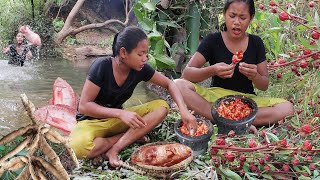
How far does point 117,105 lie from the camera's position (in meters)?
2.38

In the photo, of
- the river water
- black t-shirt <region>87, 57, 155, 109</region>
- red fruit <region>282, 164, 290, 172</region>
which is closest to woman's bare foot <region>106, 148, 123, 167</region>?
black t-shirt <region>87, 57, 155, 109</region>

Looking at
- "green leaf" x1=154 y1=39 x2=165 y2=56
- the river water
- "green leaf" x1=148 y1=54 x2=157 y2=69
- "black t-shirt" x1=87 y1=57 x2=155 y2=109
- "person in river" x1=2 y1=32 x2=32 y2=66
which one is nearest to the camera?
"black t-shirt" x1=87 y1=57 x2=155 y2=109

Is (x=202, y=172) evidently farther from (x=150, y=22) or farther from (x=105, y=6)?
(x=105, y=6)

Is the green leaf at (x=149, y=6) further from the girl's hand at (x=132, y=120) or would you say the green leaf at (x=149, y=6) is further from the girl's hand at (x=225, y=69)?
the girl's hand at (x=132, y=120)

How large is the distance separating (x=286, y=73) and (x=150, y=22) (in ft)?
4.35

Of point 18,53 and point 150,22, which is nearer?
point 150,22

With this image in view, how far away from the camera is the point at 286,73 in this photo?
2812mm

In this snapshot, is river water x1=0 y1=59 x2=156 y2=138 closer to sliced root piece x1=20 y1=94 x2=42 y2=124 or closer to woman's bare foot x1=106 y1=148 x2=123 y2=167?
woman's bare foot x1=106 y1=148 x2=123 y2=167

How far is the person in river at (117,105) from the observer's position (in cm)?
212

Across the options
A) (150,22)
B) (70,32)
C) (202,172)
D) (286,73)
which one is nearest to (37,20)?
(70,32)

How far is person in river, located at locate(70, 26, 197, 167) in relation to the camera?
212 centimetres

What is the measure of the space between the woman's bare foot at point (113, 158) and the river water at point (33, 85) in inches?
51.4

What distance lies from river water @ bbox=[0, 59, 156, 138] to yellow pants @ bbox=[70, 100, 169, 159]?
3.79ft

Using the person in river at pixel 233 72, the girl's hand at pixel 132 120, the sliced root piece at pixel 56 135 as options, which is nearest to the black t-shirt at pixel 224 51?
the person in river at pixel 233 72
